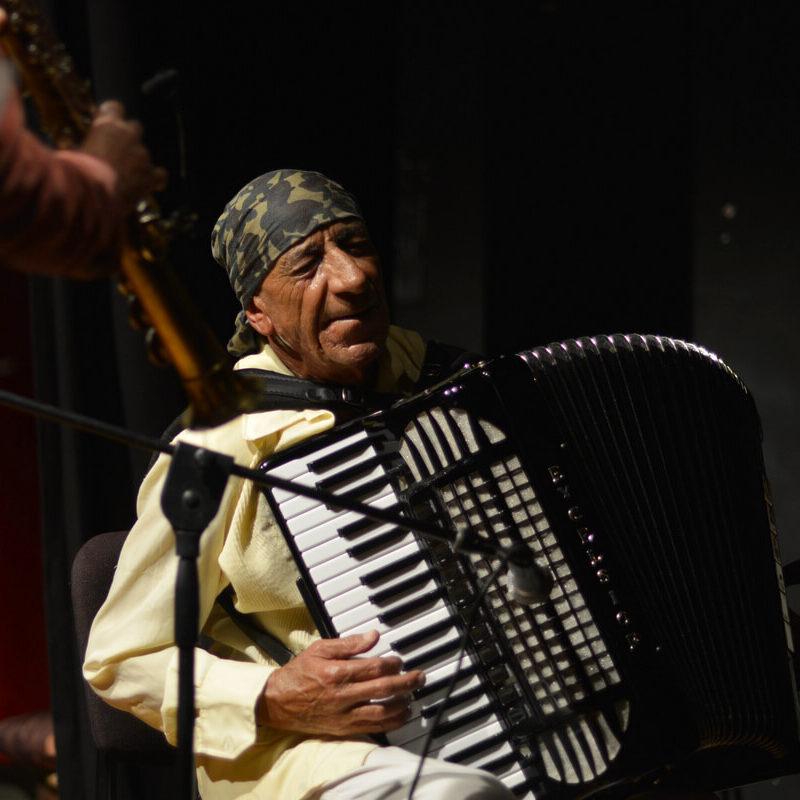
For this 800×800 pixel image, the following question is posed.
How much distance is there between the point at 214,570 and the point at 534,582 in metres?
0.57

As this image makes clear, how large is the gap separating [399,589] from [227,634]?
35 centimetres

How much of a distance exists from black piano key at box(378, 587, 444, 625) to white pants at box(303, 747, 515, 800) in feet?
0.59

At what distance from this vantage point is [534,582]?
123cm

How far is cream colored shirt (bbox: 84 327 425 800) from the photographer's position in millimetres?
1503

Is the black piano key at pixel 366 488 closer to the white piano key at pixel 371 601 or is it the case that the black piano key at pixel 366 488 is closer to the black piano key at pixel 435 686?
the white piano key at pixel 371 601

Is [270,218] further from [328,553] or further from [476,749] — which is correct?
[476,749]

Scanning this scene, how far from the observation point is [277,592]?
1.58m

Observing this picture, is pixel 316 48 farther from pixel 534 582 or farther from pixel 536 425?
pixel 534 582

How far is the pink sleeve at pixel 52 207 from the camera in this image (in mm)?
906

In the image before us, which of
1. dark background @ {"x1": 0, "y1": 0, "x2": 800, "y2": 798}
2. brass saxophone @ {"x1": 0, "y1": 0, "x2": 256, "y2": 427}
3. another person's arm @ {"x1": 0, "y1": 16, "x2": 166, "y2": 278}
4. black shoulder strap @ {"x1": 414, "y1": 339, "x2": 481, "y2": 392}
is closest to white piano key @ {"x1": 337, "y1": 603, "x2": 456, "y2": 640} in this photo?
black shoulder strap @ {"x1": 414, "y1": 339, "x2": 481, "y2": 392}

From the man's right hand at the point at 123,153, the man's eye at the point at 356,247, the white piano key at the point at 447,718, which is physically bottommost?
the white piano key at the point at 447,718

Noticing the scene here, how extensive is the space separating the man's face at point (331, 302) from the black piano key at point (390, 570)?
35 cm

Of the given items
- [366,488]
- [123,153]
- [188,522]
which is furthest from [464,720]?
[123,153]

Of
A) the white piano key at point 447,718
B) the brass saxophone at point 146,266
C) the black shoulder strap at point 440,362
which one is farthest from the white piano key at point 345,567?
the brass saxophone at point 146,266
